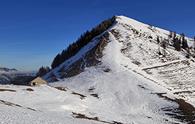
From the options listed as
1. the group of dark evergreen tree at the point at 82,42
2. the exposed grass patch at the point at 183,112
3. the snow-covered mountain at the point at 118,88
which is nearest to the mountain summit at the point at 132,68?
the snow-covered mountain at the point at 118,88

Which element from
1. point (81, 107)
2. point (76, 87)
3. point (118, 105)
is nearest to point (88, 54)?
point (76, 87)

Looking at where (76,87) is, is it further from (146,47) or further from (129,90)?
(146,47)

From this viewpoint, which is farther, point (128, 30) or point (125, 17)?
point (125, 17)

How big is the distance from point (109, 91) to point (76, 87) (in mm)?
12560

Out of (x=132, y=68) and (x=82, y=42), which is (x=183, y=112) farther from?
(x=82, y=42)

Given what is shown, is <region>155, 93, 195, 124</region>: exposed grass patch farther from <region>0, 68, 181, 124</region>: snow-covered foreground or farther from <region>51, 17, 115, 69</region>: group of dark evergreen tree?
<region>51, 17, 115, 69</region>: group of dark evergreen tree

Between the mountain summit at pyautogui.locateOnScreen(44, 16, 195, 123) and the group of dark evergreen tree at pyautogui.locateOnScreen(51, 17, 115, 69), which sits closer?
the mountain summit at pyautogui.locateOnScreen(44, 16, 195, 123)

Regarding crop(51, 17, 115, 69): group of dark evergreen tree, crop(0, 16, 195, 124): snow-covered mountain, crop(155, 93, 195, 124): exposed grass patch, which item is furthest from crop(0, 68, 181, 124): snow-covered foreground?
crop(51, 17, 115, 69): group of dark evergreen tree

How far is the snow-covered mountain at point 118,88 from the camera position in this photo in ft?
186

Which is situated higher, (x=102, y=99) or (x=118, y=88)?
(x=118, y=88)

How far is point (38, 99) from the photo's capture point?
65.3 metres

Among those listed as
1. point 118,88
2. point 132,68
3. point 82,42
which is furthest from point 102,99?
point 82,42

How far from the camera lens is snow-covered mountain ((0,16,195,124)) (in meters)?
56.6

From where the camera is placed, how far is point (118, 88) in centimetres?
9181
